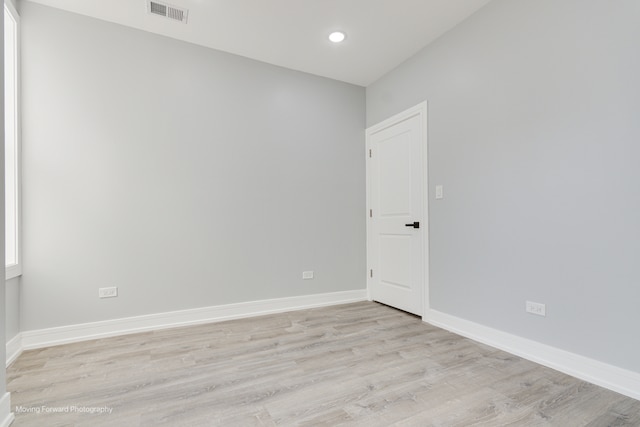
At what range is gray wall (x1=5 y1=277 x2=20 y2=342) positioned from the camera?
7.26 ft

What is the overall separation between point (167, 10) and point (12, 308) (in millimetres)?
2746

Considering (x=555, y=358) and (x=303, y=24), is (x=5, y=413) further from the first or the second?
(x=303, y=24)

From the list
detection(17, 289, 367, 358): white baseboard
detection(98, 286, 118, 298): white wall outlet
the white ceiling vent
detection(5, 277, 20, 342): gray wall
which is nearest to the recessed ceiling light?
the white ceiling vent

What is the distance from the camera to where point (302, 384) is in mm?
1854

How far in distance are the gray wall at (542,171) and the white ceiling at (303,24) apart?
33cm

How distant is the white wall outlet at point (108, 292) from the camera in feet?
8.78

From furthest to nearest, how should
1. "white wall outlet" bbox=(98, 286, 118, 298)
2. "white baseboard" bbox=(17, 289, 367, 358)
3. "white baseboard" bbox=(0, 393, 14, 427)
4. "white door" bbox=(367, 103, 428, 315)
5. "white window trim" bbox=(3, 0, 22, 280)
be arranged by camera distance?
"white door" bbox=(367, 103, 428, 315) < "white wall outlet" bbox=(98, 286, 118, 298) < "white baseboard" bbox=(17, 289, 367, 358) < "white window trim" bbox=(3, 0, 22, 280) < "white baseboard" bbox=(0, 393, 14, 427)

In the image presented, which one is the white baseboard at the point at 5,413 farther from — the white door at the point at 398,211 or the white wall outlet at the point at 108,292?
the white door at the point at 398,211

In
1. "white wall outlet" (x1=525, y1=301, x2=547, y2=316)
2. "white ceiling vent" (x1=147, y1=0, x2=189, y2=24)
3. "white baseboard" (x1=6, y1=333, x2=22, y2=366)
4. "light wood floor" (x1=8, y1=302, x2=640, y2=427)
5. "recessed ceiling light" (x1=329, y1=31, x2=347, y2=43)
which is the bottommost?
"light wood floor" (x1=8, y1=302, x2=640, y2=427)

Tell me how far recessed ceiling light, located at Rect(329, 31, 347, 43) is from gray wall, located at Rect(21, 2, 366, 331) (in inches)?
28.7

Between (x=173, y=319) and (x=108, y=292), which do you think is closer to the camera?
(x=108, y=292)

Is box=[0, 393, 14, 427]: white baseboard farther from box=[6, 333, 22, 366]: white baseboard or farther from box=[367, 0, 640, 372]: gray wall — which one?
box=[367, 0, 640, 372]: gray wall

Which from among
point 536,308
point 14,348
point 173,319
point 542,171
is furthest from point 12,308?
point 542,171

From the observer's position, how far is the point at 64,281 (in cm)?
256
